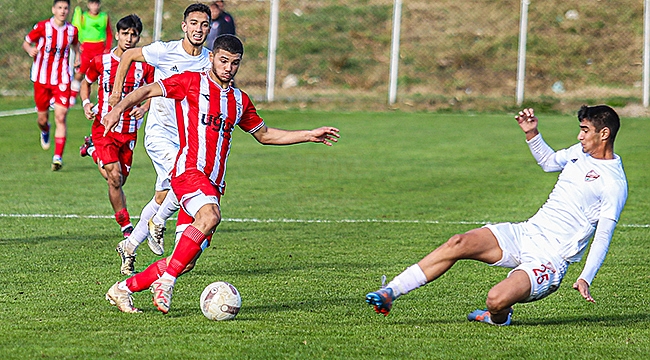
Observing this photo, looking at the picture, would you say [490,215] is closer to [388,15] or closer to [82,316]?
[82,316]

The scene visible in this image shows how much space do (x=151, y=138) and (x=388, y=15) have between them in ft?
80.6

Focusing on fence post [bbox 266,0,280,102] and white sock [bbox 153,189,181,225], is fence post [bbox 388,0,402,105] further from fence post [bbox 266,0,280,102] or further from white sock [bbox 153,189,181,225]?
white sock [bbox 153,189,181,225]

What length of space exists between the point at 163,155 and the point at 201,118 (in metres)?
2.12

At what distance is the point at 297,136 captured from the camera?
22.6 feet

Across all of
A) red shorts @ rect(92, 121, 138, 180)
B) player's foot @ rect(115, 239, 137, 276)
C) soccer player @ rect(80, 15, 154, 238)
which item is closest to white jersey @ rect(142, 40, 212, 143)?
soccer player @ rect(80, 15, 154, 238)

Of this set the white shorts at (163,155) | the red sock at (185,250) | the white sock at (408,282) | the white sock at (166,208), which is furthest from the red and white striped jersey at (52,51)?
the white sock at (408,282)

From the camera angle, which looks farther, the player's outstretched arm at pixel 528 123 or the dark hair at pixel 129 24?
the dark hair at pixel 129 24

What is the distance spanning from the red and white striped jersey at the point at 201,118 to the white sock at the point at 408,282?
1.54m

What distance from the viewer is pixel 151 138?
8766 mm

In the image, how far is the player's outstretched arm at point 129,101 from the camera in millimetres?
6320

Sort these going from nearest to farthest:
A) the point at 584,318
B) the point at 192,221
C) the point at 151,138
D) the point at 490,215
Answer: the point at 584,318
the point at 192,221
the point at 151,138
the point at 490,215

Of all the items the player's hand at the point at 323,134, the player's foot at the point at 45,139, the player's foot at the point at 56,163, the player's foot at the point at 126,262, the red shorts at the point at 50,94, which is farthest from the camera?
the player's foot at the point at 45,139

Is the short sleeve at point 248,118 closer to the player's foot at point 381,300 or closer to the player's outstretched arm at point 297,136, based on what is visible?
the player's outstretched arm at point 297,136

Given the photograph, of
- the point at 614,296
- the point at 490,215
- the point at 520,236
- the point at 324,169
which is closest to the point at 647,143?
the point at 324,169
